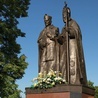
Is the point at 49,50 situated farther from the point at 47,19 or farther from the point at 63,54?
the point at 47,19

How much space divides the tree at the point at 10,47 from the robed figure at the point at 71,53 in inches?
405

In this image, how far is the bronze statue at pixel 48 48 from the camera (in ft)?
44.3

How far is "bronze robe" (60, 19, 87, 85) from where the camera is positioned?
12977mm

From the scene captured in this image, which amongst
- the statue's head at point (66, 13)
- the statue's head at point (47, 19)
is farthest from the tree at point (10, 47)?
the statue's head at point (66, 13)

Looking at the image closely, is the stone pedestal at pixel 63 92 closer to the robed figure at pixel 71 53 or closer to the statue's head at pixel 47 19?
the robed figure at pixel 71 53

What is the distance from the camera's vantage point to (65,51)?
13273mm

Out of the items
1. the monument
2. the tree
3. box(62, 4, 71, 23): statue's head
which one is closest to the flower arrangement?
the monument

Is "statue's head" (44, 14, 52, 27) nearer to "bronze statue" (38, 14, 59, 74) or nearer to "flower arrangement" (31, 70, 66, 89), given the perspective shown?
"bronze statue" (38, 14, 59, 74)

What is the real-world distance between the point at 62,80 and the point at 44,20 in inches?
113

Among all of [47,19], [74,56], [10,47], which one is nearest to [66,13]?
[47,19]

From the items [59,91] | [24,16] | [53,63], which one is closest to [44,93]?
[59,91]

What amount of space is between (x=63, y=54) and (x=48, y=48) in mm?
706

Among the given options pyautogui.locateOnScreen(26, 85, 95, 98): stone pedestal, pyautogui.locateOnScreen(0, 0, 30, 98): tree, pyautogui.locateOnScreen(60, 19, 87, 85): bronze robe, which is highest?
pyautogui.locateOnScreen(0, 0, 30, 98): tree

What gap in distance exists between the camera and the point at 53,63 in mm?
13445
